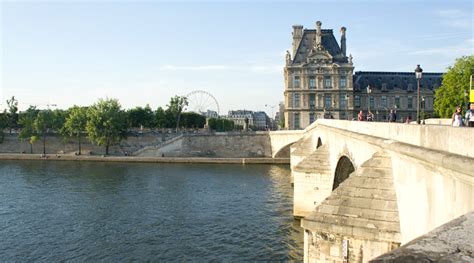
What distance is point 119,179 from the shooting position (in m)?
46.8

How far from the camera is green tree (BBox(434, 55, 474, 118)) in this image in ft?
161

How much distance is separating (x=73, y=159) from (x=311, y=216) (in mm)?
60348

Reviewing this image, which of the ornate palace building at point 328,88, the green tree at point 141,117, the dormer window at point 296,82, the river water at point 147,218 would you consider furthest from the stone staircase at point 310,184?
the green tree at point 141,117

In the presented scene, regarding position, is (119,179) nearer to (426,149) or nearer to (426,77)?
(426,149)

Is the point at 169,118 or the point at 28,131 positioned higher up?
the point at 169,118

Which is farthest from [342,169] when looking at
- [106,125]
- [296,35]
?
[296,35]

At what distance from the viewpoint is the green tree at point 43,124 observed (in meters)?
77.8

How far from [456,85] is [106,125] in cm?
5313

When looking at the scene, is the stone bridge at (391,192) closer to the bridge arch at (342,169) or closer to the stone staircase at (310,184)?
the bridge arch at (342,169)

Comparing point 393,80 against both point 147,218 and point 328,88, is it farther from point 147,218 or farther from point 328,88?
point 147,218

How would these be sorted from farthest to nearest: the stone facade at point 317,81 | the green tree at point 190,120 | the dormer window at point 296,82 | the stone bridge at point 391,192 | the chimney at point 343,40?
the green tree at point 190,120 < the chimney at point 343,40 < the dormer window at point 296,82 < the stone facade at point 317,81 < the stone bridge at point 391,192

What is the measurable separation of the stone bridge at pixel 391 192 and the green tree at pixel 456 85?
34493 mm

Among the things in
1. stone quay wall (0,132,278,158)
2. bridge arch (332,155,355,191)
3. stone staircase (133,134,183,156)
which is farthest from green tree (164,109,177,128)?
bridge arch (332,155,355,191)

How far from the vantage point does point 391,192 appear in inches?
546
